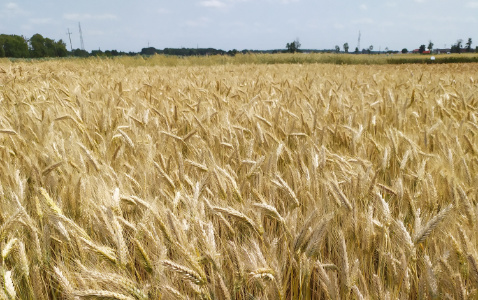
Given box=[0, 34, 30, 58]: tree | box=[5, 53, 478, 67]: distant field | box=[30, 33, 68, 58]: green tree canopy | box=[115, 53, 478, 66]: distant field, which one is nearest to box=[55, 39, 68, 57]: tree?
box=[30, 33, 68, 58]: green tree canopy

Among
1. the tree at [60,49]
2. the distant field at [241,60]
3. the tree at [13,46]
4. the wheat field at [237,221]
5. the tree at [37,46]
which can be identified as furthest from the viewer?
the tree at [60,49]

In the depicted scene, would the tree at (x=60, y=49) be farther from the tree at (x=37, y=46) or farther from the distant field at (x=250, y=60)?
the distant field at (x=250, y=60)

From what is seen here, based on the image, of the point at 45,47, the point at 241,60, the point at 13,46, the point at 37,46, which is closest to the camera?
the point at 241,60

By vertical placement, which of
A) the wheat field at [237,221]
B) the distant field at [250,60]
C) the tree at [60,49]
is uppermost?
the tree at [60,49]

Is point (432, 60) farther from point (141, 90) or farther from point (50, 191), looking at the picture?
point (50, 191)

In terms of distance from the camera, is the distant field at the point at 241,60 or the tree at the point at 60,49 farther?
the tree at the point at 60,49

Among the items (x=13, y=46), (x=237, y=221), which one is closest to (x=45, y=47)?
(x=13, y=46)

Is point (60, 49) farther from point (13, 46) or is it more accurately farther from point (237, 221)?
point (237, 221)

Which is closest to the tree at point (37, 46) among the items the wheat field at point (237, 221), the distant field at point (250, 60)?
the distant field at point (250, 60)

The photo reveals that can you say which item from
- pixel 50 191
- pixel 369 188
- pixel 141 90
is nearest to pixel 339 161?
pixel 369 188

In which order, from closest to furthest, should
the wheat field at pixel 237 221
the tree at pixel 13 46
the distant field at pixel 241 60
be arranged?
the wheat field at pixel 237 221 → the distant field at pixel 241 60 → the tree at pixel 13 46

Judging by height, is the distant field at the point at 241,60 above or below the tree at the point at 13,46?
below

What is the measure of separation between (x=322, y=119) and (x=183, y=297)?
2.01 meters

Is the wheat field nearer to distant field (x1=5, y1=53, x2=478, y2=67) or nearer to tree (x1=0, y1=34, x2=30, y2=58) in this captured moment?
distant field (x1=5, y1=53, x2=478, y2=67)
